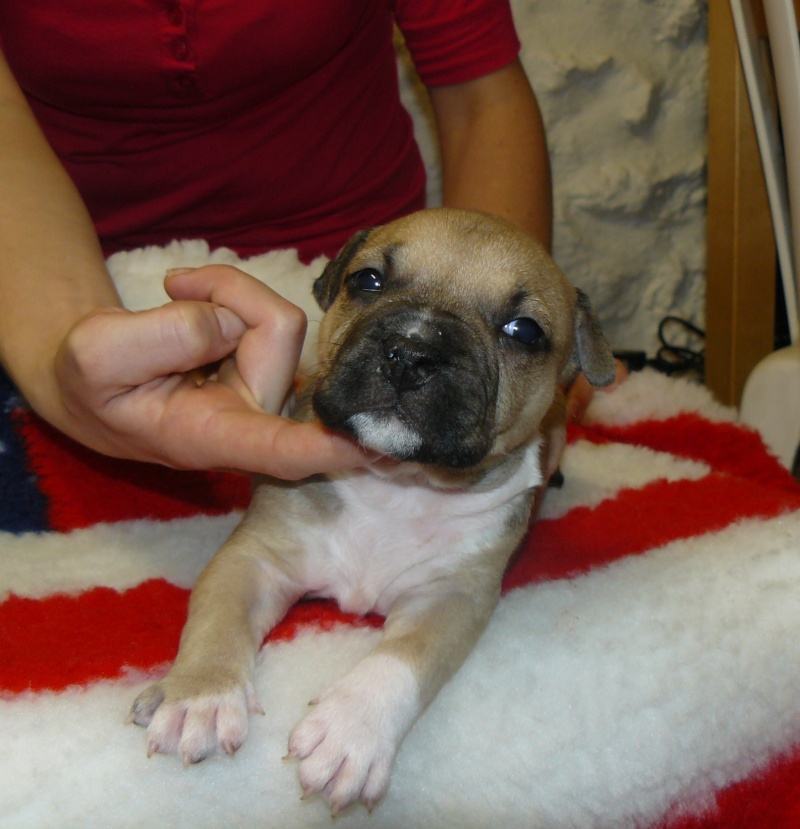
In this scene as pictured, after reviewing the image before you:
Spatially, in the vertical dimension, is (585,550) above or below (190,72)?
below

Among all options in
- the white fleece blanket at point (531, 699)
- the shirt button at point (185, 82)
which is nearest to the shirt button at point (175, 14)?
the shirt button at point (185, 82)

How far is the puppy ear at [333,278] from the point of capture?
2.86 metres

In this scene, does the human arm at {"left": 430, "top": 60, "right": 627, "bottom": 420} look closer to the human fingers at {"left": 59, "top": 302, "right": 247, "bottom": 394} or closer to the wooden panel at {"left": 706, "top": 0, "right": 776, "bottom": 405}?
the wooden panel at {"left": 706, "top": 0, "right": 776, "bottom": 405}

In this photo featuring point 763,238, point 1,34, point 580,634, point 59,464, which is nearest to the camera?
point 580,634

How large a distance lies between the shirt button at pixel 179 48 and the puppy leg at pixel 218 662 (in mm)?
1664

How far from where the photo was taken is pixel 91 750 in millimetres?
1775

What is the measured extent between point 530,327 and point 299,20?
1.43m

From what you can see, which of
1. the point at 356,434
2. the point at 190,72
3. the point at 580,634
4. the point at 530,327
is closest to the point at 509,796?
the point at 580,634

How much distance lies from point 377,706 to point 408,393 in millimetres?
665

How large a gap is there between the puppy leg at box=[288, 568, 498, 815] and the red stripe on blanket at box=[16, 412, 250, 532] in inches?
34.5

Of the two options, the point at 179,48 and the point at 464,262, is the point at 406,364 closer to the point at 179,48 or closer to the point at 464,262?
the point at 464,262

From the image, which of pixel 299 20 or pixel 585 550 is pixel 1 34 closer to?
pixel 299 20

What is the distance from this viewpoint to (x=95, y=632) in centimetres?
210

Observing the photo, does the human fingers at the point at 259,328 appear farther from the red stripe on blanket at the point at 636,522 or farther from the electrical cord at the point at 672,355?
the electrical cord at the point at 672,355
